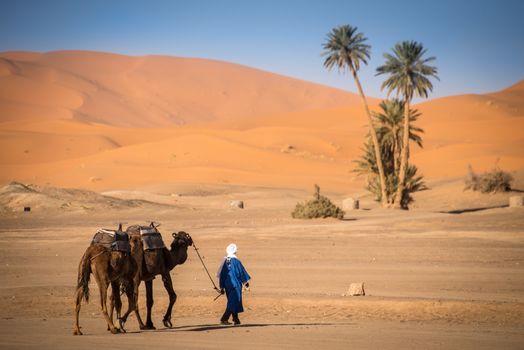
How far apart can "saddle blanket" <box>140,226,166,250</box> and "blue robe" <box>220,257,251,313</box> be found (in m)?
1.21

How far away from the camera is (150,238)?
1349cm

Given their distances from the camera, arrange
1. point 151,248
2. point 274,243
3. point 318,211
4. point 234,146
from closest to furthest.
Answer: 1. point 151,248
2. point 274,243
3. point 318,211
4. point 234,146

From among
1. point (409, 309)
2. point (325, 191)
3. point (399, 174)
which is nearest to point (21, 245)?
point (409, 309)

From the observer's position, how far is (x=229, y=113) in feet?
635

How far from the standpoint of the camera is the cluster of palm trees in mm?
45844

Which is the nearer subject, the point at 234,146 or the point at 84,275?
the point at 84,275

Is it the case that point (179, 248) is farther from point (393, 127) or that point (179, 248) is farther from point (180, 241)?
point (393, 127)

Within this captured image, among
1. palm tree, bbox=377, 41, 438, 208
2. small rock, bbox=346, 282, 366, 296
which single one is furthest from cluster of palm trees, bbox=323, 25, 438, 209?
small rock, bbox=346, 282, 366, 296

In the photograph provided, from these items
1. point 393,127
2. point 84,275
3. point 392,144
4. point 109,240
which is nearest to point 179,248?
point 109,240

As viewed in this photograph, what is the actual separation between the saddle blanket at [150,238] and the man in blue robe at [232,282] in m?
1.20

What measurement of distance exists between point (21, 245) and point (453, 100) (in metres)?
129

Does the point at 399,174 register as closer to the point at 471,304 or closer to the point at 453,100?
the point at 471,304

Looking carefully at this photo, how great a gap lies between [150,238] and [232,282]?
62.9 inches

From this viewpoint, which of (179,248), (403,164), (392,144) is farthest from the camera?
(392,144)
